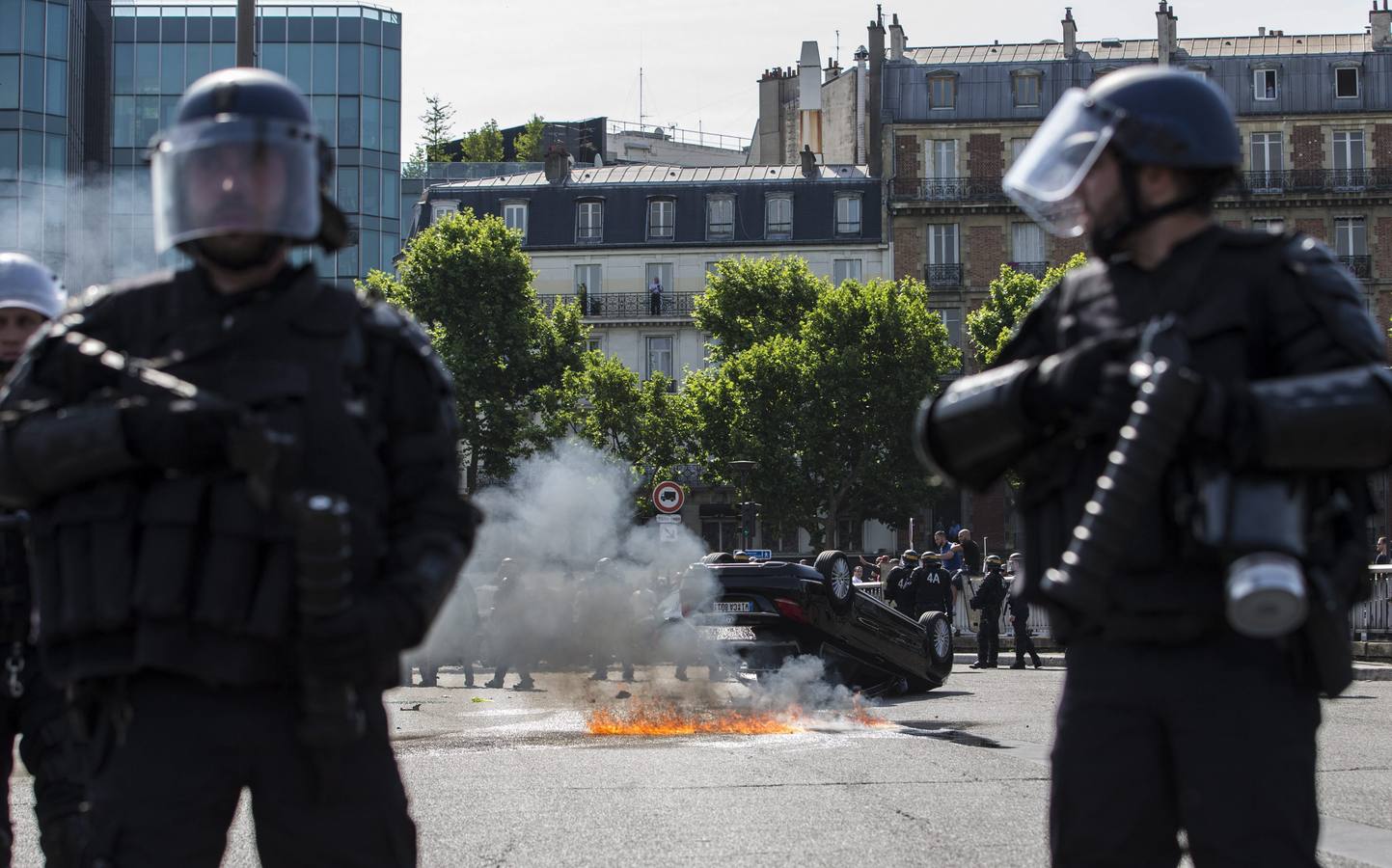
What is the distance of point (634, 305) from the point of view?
5872 centimetres

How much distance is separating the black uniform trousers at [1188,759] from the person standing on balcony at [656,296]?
55037 millimetres

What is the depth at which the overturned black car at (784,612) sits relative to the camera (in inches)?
554

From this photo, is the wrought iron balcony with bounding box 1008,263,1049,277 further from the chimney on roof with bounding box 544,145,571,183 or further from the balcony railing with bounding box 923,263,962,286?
the chimney on roof with bounding box 544,145,571,183

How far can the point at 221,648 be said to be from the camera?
3.17 metres

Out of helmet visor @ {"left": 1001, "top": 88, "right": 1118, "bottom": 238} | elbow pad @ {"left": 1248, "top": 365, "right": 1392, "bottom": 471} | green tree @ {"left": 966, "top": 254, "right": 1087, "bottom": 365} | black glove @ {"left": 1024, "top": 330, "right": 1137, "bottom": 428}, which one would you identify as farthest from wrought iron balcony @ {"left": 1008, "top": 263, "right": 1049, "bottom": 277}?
elbow pad @ {"left": 1248, "top": 365, "right": 1392, "bottom": 471}

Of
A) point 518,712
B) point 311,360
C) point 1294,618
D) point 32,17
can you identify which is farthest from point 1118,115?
point 32,17

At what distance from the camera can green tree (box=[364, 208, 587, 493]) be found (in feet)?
156

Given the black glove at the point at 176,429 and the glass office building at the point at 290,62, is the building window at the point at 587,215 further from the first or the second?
the black glove at the point at 176,429

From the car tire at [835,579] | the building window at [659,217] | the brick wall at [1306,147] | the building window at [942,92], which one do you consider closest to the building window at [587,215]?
the building window at [659,217]

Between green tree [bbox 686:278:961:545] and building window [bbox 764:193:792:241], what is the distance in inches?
317

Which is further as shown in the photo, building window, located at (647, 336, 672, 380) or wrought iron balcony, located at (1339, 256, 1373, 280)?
building window, located at (647, 336, 672, 380)

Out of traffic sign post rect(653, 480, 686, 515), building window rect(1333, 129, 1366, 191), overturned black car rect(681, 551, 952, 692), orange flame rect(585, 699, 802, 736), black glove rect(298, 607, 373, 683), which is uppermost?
building window rect(1333, 129, 1366, 191)

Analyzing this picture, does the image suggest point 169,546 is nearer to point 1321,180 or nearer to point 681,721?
point 681,721

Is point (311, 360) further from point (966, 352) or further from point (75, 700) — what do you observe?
point (966, 352)
